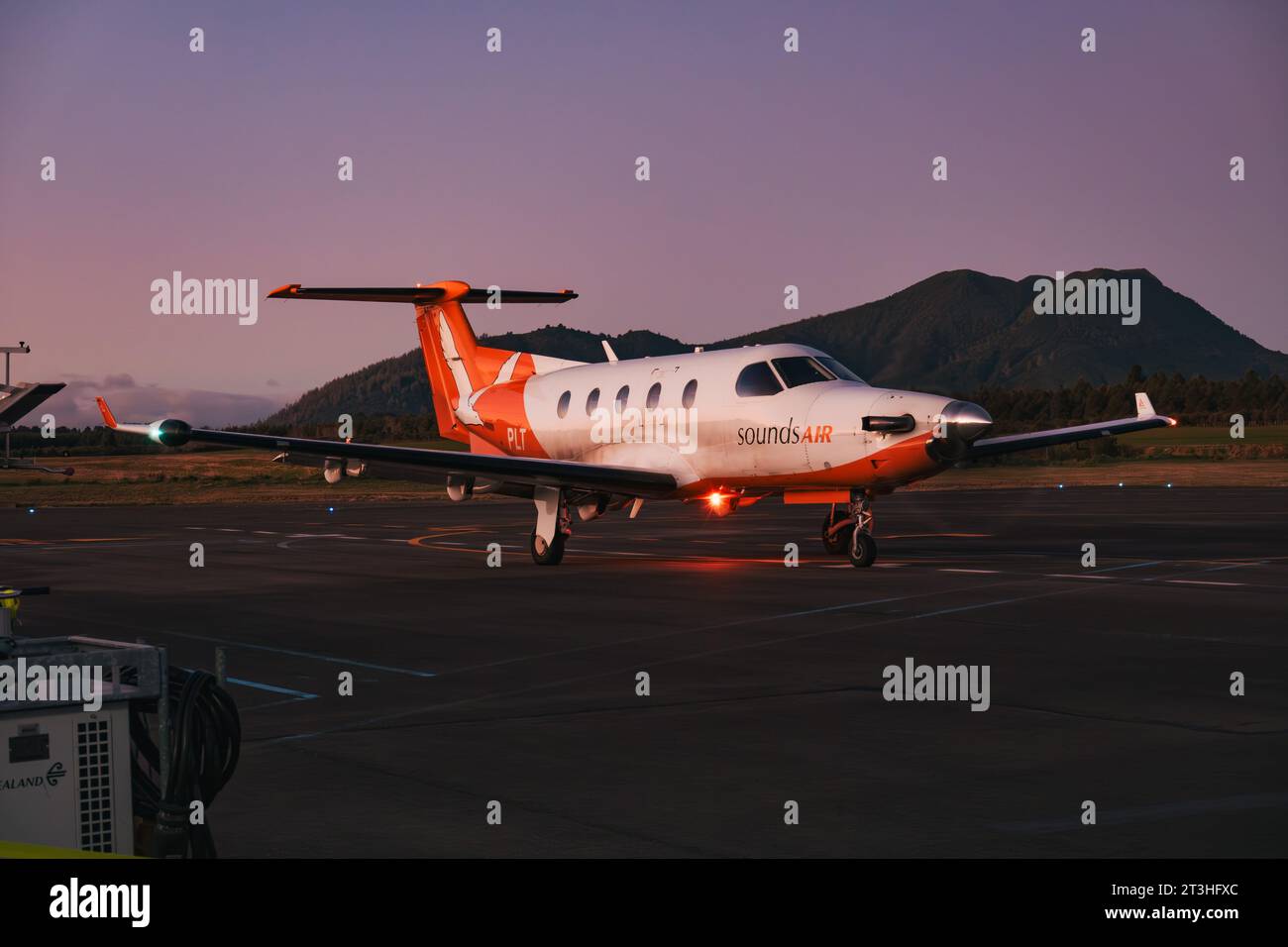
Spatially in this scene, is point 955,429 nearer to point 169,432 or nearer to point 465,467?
point 465,467

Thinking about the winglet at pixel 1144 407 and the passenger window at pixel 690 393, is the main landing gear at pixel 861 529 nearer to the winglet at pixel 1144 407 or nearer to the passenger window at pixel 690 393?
the passenger window at pixel 690 393

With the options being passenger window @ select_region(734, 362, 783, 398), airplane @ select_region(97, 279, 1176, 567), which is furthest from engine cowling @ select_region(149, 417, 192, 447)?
passenger window @ select_region(734, 362, 783, 398)

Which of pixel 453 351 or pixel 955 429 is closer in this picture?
pixel 955 429

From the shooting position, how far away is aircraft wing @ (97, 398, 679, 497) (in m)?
21.8

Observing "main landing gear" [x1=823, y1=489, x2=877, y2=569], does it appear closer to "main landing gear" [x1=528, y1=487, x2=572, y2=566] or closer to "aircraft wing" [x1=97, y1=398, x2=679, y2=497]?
"aircraft wing" [x1=97, y1=398, x2=679, y2=497]

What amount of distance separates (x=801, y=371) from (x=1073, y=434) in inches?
259

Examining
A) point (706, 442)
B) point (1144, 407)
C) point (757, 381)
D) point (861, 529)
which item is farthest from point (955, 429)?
point (1144, 407)

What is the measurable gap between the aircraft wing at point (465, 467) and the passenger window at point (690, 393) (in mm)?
1276

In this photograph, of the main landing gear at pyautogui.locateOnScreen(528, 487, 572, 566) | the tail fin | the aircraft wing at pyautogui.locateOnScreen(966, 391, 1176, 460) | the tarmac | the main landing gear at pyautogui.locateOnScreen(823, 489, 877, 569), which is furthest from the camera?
the tail fin

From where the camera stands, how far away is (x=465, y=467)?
22672 mm

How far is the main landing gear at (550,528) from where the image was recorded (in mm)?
23531

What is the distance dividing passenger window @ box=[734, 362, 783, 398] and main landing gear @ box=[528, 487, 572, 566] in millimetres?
3572

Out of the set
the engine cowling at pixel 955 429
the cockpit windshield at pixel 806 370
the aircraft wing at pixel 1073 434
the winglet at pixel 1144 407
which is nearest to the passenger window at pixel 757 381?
the cockpit windshield at pixel 806 370
